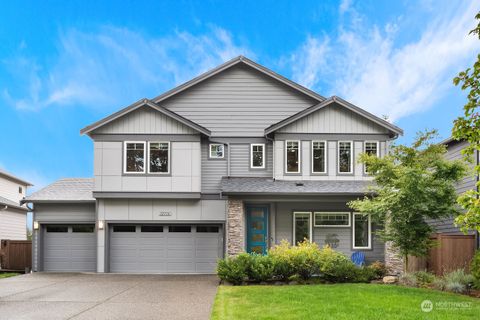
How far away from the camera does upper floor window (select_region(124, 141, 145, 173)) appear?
56.7 ft

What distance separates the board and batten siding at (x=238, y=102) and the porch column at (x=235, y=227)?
3614 millimetres

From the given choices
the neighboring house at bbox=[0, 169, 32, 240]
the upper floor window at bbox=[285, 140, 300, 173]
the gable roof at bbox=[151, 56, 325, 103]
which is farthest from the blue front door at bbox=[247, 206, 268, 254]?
the neighboring house at bbox=[0, 169, 32, 240]

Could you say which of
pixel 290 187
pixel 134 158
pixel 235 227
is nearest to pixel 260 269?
pixel 235 227

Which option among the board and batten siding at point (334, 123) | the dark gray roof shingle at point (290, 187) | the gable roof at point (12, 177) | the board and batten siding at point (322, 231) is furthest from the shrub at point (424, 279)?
the gable roof at point (12, 177)

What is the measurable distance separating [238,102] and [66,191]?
27.5 feet

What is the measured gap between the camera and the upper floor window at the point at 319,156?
17500 millimetres

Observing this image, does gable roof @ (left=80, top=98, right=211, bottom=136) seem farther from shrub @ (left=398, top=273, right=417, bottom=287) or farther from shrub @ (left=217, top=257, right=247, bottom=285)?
shrub @ (left=398, top=273, right=417, bottom=287)

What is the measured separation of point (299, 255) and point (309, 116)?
6178 mm

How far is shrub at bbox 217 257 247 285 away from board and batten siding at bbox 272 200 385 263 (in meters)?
4.17

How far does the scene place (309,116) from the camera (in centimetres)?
1755

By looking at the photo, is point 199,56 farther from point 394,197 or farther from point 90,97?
point 394,197

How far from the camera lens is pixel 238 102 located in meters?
18.7

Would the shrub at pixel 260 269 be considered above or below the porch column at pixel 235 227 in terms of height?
below

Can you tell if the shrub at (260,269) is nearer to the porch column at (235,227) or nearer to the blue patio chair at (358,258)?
the porch column at (235,227)
